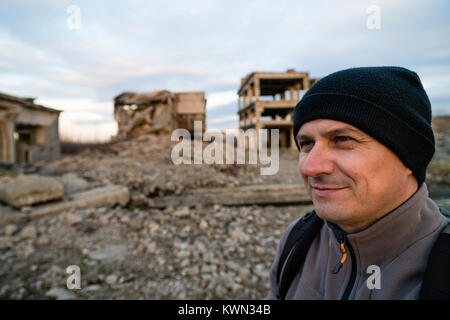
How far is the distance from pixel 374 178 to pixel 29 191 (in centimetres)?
556

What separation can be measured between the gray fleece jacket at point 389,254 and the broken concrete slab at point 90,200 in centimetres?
483

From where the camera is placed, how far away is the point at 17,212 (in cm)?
445

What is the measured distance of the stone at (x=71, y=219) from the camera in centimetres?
430

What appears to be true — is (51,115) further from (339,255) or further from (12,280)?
(339,255)

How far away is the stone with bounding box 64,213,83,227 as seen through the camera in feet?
14.1

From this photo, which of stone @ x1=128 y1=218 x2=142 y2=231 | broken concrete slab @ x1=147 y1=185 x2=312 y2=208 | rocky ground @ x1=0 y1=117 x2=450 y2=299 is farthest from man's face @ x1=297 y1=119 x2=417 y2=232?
broken concrete slab @ x1=147 y1=185 x2=312 y2=208

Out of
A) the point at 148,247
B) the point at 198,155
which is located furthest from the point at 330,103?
the point at 198,155

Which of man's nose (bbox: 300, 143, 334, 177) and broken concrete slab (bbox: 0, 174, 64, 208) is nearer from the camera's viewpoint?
man's nose (bbox: 300, 143, 334, 177)

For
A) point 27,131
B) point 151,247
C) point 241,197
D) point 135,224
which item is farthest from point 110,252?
point 27,131

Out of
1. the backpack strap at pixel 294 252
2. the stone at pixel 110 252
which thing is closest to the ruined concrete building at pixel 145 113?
the stone at pixel 110 252

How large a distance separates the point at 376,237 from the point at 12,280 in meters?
3.94

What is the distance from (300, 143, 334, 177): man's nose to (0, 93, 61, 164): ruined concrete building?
659 inches

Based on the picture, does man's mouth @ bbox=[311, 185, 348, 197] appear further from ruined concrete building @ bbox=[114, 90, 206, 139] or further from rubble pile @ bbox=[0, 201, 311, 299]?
ruined concrete building @ bbox=[114, 90, 206, 139]

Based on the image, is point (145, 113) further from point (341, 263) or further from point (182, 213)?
point (341, 263)
